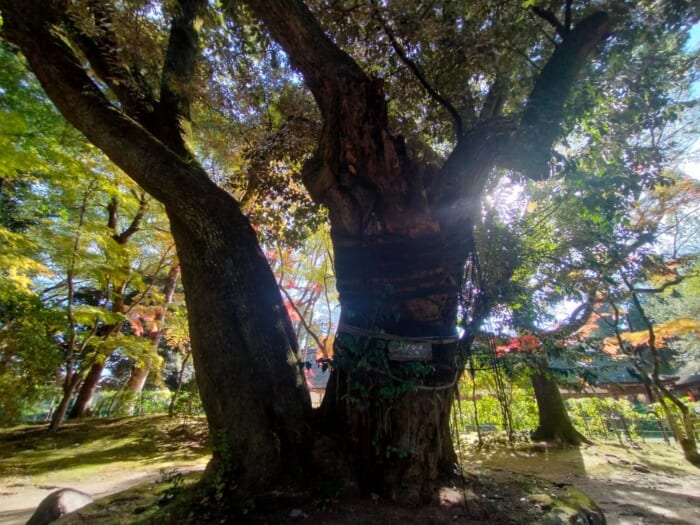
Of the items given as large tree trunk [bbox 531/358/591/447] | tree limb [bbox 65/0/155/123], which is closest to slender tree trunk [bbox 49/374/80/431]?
tree limb [bbox 65/0/155/123]

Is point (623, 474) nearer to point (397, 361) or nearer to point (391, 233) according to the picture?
point (397, 361)

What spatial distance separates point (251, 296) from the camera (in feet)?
7.79

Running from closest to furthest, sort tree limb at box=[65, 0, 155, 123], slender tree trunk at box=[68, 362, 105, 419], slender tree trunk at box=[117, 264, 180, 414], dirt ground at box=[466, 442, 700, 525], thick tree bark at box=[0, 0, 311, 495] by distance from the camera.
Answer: thick tree bark at box=[0, 0, 311, 495], tree limb at box=[65, 0, 155, 123], dirt ground at box=[466, 442, 700, 525], slender tree trunk at box=[117, 264, 180, 414], slender tree trunk at box=[68, 362, 105, 419]

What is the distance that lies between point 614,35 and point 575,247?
3.18 m

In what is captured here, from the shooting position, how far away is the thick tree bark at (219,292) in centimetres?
212

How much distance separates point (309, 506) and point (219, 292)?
4.48 ft

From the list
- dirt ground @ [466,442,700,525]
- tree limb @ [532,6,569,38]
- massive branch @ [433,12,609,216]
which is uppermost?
tree limb @ [532,6,569,38]

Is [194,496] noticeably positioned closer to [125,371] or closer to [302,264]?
[302,264]

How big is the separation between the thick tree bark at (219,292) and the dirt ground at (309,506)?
44cm

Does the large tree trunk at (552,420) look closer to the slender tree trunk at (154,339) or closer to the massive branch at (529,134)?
the massive branch at (529,134)

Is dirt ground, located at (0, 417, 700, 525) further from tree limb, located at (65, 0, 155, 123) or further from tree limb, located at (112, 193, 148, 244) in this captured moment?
tree limb, located at (112, 193, 148, 244)

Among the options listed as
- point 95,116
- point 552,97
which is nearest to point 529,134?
point 552,97

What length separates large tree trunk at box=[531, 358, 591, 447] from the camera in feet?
22.6

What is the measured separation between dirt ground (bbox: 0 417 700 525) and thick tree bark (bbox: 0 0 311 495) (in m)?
0.44
